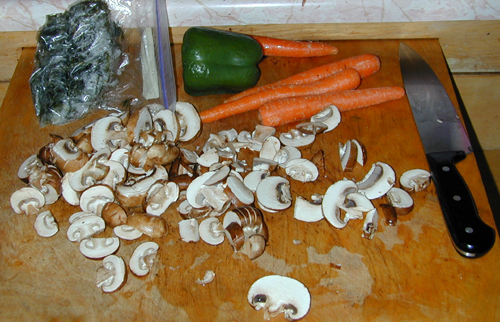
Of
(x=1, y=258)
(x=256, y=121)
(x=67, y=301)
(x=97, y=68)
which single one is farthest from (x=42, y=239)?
(x=256, y=121)

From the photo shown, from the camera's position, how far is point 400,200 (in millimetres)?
1361

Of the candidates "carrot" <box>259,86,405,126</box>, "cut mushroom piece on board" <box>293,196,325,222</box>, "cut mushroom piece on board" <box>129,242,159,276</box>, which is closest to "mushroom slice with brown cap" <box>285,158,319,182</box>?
"cut mushroom piece on board" <box>293,196,325,222</box>

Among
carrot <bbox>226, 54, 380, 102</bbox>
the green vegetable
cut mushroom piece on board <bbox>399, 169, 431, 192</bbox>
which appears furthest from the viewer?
carrot <bbox>226, 54, 380, 102</bbox>

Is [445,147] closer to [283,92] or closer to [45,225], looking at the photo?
[283,92]

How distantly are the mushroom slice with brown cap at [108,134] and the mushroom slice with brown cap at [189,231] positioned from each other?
0.40 m

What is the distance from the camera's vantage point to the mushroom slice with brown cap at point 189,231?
1.31 meters

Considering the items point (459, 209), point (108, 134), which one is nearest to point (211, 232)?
point (108, 134)

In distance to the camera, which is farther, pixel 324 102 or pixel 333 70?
pixel 333 70

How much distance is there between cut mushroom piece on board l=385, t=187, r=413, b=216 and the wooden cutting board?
41 mm

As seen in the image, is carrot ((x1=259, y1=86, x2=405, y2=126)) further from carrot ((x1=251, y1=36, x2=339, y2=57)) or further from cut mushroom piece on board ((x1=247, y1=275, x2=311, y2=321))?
cut mushroom piece on board ((x1=247, y1=275, x2=311, y2=321))

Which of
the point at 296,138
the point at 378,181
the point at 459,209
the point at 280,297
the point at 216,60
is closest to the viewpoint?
the point at 280,297

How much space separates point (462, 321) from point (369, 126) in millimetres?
764

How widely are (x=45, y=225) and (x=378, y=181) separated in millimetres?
1134

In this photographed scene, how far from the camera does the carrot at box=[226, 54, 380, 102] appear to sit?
174cm
